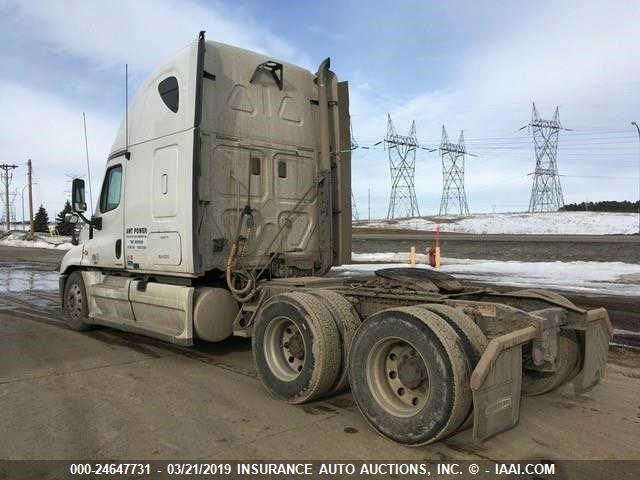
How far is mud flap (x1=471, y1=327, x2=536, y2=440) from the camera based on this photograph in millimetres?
3514

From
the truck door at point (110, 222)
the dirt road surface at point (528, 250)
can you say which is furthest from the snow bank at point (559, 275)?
the truck door at point (110, 222)

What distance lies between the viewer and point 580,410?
15.5ft

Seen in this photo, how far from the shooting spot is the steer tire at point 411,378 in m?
3.62

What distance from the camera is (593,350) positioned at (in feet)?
14.8

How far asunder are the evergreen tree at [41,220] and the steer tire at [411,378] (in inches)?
3702

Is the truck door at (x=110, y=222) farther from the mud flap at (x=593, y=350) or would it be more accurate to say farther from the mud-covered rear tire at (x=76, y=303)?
the mud flap at (x=593, y=350)

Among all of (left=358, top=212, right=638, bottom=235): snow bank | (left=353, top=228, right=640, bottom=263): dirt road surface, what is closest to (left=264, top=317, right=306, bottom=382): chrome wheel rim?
(left=353, top=228, right=640, bottom=263): dirt road surface

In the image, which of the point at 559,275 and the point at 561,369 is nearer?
the point at 561,369

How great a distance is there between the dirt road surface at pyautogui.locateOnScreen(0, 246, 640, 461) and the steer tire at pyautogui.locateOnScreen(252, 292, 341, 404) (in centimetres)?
19

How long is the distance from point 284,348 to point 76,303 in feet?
15.3

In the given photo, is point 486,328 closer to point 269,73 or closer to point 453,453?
point 453,453

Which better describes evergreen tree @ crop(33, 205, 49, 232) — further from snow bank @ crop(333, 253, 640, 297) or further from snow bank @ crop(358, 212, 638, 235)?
snow bank @ crop(333, 253, 640, 297)

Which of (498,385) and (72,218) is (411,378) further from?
(72,218)

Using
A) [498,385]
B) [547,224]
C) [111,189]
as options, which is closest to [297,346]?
[498,385]
